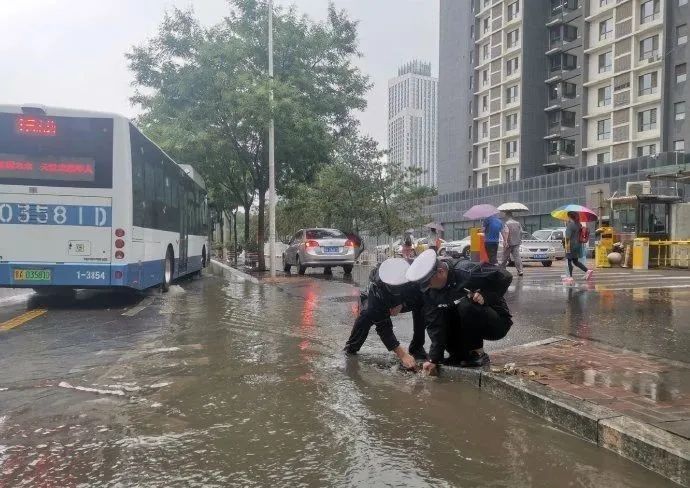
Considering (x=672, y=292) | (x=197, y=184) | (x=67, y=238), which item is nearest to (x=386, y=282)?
(x=67, y=238)

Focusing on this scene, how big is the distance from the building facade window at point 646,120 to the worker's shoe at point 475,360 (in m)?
45.6

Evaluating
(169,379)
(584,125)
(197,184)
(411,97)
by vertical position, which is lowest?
(169,379)

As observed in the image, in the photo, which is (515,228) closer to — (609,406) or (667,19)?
(609,406)

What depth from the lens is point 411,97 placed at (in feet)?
211

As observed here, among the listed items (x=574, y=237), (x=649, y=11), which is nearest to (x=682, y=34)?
(x=649, y=11)

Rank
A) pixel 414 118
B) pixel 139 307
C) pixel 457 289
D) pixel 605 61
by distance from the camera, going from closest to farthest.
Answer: pixel 457 289, pixel 139 307, pixel 605 61, pixel 414 118

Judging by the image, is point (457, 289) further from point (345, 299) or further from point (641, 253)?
point (641, 253)

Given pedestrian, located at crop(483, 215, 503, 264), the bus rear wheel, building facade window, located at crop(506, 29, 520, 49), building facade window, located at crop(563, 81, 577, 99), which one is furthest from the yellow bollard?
building facade window, located at crop(506, 29, 520, 49)

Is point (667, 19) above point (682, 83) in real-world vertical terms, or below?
above

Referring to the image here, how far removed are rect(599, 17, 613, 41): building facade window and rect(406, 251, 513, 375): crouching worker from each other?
168ft

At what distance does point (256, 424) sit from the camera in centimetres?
381

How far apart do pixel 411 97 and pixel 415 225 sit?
127 feet

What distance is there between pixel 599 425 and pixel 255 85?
15523 millimetres

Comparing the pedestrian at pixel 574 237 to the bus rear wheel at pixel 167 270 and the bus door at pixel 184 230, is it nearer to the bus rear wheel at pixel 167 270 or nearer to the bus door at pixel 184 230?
the bus rear wheel at pixel 167 270
